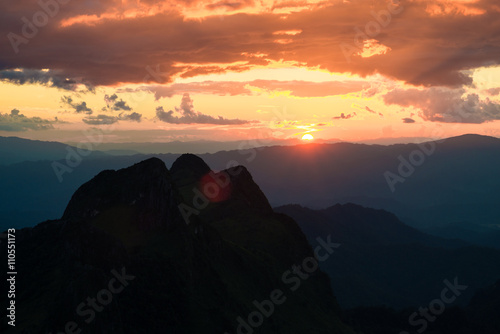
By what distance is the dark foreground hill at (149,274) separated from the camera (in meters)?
95.6

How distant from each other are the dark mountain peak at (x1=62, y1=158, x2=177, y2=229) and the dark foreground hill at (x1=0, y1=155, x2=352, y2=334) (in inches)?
12.0

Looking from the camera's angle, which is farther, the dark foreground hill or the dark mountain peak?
the dark mountain peak

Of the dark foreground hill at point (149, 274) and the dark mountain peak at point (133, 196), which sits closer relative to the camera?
the dark foreground hill at point (149, 274)

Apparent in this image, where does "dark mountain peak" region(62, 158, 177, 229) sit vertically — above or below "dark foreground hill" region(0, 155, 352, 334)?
above

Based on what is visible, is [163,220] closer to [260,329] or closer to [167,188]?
[167,188]

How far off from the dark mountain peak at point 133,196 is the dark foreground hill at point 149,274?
0.31 m

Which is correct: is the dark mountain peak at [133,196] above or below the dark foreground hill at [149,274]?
above

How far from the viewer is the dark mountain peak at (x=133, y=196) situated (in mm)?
136625

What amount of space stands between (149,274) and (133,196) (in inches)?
1223

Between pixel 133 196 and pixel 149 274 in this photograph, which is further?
pixel 133 196

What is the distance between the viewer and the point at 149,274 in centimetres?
11844

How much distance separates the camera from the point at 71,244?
107 metres

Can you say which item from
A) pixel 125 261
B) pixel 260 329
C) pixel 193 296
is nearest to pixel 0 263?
pixel 125 261

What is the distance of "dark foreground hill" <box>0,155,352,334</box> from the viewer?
95.6m
